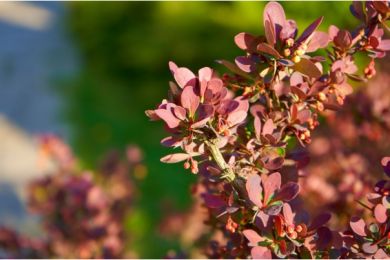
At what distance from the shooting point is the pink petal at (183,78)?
1.08 meters

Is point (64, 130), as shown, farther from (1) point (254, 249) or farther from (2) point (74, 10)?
(1) point (254, 249)

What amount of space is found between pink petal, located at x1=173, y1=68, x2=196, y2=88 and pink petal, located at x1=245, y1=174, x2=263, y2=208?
0.22 metres

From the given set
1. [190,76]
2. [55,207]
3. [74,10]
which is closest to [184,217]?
[55,207]

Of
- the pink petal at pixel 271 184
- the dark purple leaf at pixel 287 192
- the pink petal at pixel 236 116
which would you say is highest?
the pink petal at pixel 236 116

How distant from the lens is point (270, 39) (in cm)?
111

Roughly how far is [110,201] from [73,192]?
1.42ft

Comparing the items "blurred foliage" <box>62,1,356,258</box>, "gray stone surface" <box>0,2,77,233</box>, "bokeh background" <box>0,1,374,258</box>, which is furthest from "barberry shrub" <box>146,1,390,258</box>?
"gray stone surface" <box>0,2,77,233</box>

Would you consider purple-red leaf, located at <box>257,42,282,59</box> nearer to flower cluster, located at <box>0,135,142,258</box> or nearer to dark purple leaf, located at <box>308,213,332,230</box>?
dark purple leaf, located at <box>308,213,332,230</box>

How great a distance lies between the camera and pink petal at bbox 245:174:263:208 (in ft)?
3.54

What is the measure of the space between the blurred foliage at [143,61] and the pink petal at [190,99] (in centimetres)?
340

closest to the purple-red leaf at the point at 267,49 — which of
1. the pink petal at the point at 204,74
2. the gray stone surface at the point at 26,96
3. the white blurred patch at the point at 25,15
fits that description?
the pink petal at the point at 204,74

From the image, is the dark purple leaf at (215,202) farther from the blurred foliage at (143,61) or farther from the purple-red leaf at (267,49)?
the blurred foliage at (143,61)

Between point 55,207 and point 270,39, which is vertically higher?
point 270,39

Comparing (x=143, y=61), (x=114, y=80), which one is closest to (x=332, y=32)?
(x=143, y=61)
